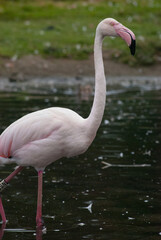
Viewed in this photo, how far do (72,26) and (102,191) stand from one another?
57.9 feet

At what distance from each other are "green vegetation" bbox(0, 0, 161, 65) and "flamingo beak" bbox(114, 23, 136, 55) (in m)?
14.5

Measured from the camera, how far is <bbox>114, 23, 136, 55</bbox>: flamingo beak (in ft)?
19.8

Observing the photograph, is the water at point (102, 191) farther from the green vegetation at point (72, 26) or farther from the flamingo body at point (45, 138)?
the green vegetation at point (72, 26)

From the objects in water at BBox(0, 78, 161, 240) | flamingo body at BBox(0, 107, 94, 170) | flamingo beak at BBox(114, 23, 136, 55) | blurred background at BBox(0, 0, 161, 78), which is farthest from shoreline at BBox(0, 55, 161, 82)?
flamingo beak at BBox(114, 23, 136, 55)

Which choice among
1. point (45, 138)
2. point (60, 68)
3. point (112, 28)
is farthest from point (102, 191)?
point (60, 68)

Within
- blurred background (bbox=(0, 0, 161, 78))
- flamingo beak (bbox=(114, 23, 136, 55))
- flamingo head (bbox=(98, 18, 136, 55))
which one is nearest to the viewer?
flamingo beak (bbox=(114, 23, 136, 55))

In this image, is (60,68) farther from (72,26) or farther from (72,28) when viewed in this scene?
(72,26)

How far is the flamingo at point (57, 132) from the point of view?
6.20 meters

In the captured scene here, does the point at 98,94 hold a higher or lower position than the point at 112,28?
lower

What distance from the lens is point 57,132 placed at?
251 inches

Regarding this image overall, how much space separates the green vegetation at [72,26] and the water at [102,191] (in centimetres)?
915

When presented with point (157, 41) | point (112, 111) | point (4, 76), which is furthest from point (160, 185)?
point (157, 41)

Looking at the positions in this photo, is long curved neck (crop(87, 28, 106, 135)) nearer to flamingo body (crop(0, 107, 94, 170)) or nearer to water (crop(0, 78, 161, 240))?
flamingo body (crop(0, 107, 94, 170))

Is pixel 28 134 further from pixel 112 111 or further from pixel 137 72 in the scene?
pixel 137 72
